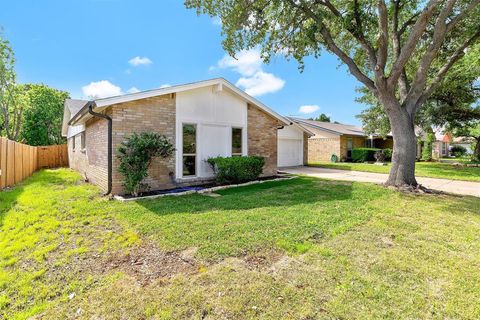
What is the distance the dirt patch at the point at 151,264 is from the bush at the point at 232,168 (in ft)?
18.4

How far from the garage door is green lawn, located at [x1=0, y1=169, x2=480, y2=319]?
12.7m

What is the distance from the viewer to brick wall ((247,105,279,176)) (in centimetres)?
1135

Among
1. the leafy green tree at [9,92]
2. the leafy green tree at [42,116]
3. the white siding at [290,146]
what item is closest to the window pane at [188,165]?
the white siding at [290,146]

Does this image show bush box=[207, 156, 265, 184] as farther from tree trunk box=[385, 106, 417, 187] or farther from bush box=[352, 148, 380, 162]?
bush box=[352, 148, 380, 162]

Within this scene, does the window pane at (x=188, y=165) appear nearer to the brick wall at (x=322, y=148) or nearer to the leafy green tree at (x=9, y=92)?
the brick wall at (x=322, y=148)

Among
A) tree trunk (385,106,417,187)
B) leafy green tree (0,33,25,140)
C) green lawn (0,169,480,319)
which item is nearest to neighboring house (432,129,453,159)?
tree trunk (385,106,417,187)

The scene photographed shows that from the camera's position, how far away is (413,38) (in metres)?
7.79

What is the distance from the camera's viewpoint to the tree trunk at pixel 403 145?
8734 millimetres

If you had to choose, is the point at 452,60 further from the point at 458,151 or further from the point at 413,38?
the point at 458,151

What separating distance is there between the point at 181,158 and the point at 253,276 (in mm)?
6596

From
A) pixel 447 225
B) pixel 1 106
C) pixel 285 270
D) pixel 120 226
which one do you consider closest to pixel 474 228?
pixel 447 225

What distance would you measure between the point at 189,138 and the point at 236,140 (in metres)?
2.23

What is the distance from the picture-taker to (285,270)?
3393mm

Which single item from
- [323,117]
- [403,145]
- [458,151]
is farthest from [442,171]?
[323,117]
